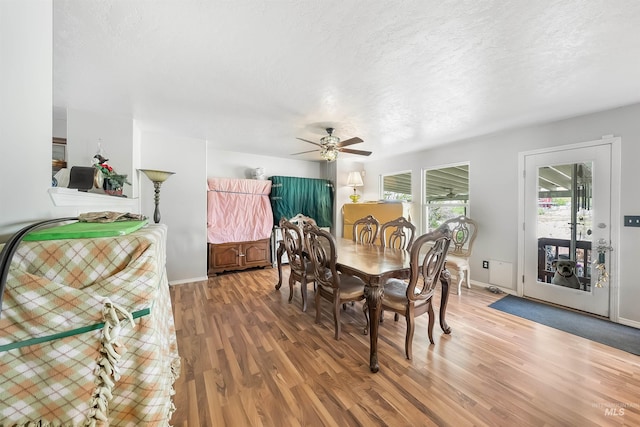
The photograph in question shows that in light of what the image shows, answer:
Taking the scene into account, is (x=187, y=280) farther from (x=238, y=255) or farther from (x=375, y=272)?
(x=375, y=272)

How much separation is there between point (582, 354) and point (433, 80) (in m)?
2.56

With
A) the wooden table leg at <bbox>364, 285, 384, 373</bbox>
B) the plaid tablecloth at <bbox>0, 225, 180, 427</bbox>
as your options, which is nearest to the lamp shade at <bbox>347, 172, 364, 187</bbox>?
the wooden table leg at <bbox>364, 285, 384, 373</bbox>

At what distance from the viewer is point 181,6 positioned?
1.27 meters

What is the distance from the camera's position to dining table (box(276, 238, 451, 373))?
69.2 inches

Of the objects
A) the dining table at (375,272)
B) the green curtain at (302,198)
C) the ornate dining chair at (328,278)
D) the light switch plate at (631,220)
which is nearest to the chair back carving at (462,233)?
the light switch plate at (631,220)

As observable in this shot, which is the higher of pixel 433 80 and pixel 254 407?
pixel 433 80

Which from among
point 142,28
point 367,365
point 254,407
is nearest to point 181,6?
point 142,28

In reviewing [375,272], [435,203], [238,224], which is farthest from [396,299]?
[238,224]

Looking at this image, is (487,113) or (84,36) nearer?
(84,36)

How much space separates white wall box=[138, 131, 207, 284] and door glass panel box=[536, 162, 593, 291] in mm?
4719

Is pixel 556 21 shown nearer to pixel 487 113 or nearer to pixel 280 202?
pixel 487 113

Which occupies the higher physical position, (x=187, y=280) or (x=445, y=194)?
(x=445, y=194)

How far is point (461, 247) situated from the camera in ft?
11.6

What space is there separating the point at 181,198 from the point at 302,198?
86.2 inches
